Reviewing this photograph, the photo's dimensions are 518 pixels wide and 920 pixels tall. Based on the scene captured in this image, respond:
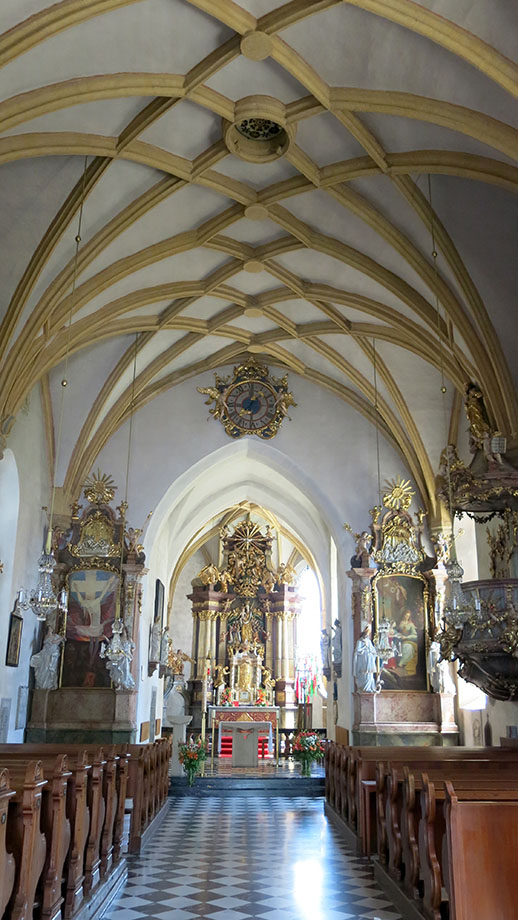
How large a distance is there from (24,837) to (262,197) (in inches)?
374

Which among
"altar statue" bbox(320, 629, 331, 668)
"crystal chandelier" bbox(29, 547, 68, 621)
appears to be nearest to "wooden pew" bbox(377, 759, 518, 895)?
"crystal chandelier" bbox(29, 547, 68, 621)

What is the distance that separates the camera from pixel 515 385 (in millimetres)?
11664

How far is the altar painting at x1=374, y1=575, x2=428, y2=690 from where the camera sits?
54.2 ft

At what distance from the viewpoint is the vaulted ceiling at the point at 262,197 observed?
26.8 ft

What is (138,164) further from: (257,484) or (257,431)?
(257,484)

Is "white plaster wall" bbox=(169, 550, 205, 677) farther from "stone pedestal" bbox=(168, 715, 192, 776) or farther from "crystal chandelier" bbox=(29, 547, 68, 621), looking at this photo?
"crystal chandelier" bbox=(29, 547, 68, 621)

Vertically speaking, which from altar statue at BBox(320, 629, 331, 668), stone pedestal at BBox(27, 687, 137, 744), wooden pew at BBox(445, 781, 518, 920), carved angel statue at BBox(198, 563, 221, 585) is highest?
carved angel statue at BBox(198, 563, 221, 585)

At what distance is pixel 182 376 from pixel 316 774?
9.74 meters

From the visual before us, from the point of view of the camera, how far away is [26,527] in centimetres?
1517

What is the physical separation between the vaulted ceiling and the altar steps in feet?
22.0

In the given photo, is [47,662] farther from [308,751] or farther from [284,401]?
[284,401]

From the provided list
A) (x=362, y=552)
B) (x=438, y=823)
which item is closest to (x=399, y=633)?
(x=362, y=552)

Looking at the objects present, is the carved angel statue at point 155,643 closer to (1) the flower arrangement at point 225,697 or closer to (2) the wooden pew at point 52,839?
(1) the flower arrangement at point 225,697

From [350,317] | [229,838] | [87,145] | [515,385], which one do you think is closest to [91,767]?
[229,838]
